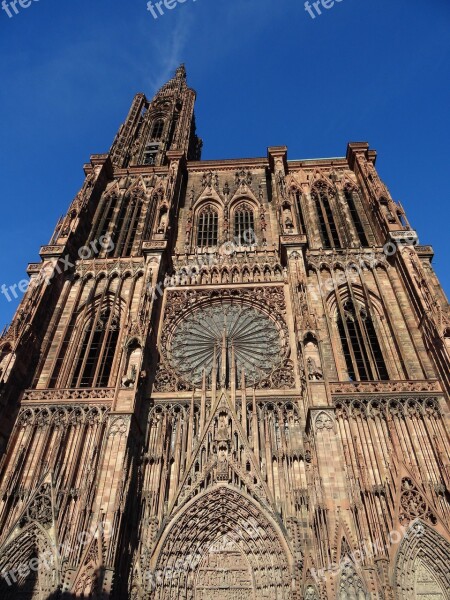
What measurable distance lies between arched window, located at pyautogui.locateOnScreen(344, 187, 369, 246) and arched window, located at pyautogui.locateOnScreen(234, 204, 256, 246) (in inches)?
212

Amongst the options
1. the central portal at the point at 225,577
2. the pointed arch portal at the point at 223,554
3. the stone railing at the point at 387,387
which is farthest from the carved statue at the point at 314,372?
the central portal at the point at 225,577

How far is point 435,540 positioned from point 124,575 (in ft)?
28.9

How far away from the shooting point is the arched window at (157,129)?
36.5m

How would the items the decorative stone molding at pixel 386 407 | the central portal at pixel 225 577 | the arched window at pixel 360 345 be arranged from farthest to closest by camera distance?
the arched window at pixel 360 345 < the decorative stone molding at pixel 386 407 < the central portal at pixel 225 577

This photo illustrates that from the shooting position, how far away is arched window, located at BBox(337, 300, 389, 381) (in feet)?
57.5

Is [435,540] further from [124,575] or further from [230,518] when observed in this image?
[124,575]

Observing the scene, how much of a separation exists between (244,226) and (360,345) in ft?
32.8

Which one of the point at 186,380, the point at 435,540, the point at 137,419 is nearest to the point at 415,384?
the point at 435,540

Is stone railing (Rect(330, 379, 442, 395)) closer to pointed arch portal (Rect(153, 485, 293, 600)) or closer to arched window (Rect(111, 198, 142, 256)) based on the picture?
pointed arch portal (Rect(153, 485, 293, 600))

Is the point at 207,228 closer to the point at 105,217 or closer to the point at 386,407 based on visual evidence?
the point at 105,217

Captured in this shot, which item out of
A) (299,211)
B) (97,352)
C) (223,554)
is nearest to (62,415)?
(97,352)

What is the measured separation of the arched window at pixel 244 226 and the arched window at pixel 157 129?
45.5ft

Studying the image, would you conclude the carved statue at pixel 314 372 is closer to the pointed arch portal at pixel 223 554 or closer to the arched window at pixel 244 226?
the pointed arch portal at pixel 223 554

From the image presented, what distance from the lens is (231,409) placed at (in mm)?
16297
